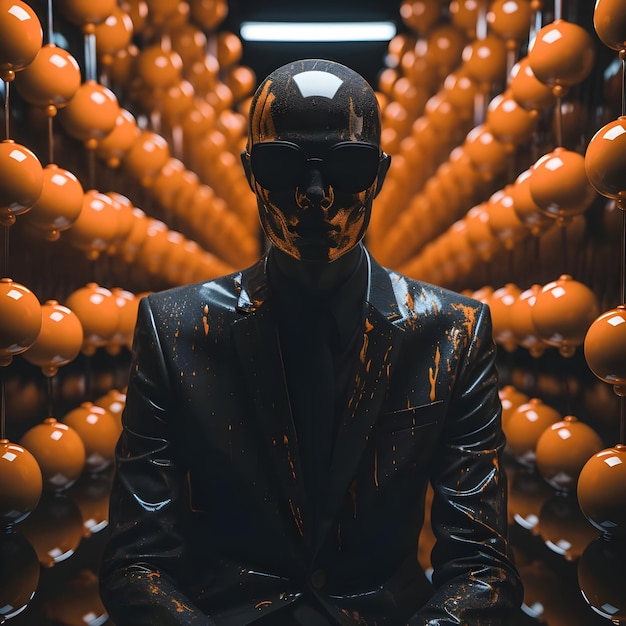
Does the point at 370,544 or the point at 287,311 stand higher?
the point at 287,311

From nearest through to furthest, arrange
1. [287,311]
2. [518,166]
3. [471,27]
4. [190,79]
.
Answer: [287,311], [518,166], [471,27], [190,79]

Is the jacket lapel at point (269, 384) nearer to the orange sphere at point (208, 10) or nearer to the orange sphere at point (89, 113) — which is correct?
the orange sphere at point (89, 113)

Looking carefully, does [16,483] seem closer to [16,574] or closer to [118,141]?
[16,574]

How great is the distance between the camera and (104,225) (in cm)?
193

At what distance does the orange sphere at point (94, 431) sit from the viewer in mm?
1929

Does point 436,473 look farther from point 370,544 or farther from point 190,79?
point 190,79

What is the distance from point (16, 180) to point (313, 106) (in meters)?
0.56

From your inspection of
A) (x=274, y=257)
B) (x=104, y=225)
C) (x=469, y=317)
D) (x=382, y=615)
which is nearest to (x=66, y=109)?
(x=104, y=225)

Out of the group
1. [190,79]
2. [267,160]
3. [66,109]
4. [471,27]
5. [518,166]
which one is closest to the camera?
[267,160]

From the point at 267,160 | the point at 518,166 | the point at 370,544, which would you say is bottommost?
the point at 518,166

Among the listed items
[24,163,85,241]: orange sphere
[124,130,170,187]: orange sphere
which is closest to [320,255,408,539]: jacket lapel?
[24,163,85,241]: orange sphere

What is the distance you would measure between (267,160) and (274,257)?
16cm

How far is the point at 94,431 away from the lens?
1935mm

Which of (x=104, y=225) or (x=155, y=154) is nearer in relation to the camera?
(x=104, y=225)
